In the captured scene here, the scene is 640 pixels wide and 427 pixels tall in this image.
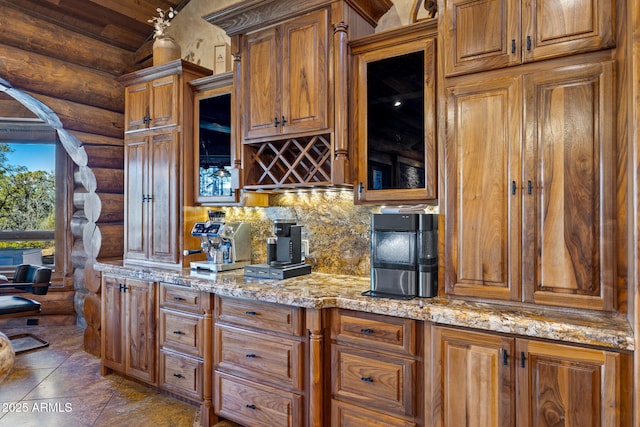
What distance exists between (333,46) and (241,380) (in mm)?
2153

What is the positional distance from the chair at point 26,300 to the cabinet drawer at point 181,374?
2060mm

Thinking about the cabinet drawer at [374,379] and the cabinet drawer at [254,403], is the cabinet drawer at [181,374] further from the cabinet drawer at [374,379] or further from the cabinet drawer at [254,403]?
the cabinet drawer at [374,379]

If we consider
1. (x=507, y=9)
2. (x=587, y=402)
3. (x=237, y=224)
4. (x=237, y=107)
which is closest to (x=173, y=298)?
(x=237, y=224)

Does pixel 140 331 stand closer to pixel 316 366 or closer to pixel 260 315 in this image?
pixel 260 315

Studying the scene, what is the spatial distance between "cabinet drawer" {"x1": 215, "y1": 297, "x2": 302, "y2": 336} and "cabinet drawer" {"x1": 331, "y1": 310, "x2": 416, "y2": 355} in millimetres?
235

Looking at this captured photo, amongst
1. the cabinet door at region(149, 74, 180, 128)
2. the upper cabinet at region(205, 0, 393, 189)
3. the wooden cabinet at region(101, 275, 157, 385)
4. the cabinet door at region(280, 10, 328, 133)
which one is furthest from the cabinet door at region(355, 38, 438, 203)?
the wooden cabinet at region(101, 275, 157, 385)

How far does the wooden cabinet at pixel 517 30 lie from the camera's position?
171 centimetres

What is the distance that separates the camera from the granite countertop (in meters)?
1.60

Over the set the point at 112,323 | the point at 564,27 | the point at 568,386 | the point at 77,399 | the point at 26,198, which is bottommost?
the point at 77,399

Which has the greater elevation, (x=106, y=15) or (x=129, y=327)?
(x=106, y=15)

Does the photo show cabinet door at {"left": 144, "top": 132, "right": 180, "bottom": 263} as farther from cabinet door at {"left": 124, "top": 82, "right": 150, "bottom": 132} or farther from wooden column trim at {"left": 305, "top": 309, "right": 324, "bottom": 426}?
wooden column trim at {"left": 305, "top": 309, "right": 324, "bottom": 426}

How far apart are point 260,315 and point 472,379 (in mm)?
1214

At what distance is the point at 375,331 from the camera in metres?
2.08

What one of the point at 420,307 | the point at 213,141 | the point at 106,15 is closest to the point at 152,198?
the point at 213,141
